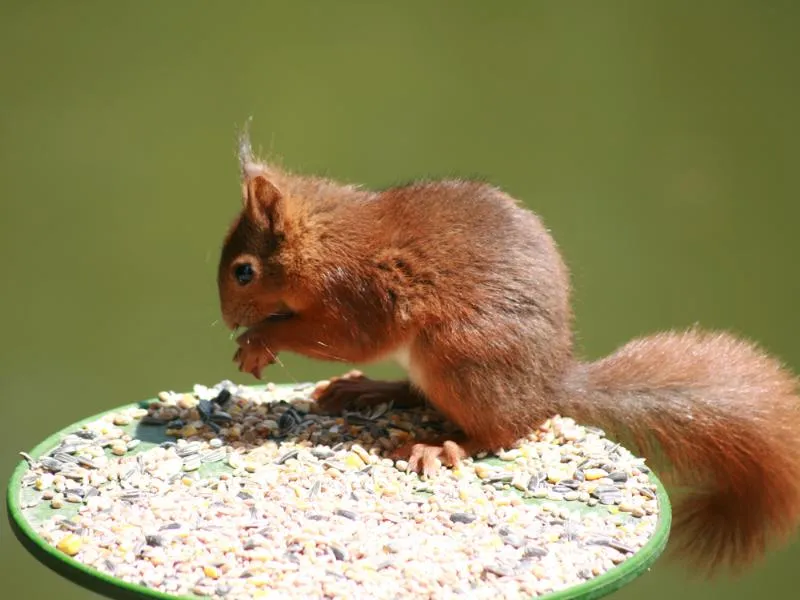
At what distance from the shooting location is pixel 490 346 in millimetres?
2090

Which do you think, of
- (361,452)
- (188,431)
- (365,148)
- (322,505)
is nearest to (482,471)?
(361,452)

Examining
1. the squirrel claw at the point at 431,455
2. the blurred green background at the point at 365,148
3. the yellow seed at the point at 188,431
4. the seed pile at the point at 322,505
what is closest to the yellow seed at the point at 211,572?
the seed pile at the point at 322,505

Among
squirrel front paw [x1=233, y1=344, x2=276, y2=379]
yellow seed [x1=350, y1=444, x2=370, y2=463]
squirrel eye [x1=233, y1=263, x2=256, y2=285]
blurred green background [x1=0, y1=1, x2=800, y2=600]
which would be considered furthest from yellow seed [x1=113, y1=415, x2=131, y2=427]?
blurred green background [x1=0, y1=1, x2=800, y2=600]

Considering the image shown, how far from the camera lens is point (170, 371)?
353 centimetres

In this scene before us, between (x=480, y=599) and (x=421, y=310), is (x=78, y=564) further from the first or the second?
(x=421, y=310)

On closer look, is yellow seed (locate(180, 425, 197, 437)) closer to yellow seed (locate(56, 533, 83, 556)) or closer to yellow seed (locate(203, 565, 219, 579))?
yellow seed (locate(56, 533, 83, 556))

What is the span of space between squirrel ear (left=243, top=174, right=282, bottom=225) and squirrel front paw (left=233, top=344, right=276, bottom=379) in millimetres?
268

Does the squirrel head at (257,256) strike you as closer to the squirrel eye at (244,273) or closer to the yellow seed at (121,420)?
the squirrel eye at (244,273)

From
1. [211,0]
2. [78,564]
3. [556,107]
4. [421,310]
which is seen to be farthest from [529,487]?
[211,0]

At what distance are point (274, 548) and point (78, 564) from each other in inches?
11.8

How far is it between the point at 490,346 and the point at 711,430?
0.48 m

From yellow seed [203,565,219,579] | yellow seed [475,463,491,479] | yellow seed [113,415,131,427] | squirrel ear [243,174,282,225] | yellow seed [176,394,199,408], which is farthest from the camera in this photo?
yellow seed [176,394,199,408]

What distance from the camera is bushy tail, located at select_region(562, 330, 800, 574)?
211cm

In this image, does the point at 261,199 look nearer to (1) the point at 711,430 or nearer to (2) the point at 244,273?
(2) the point at 244,273
